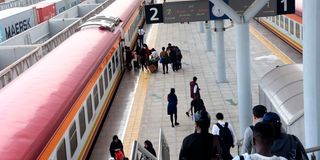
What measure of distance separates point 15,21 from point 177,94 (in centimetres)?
1194

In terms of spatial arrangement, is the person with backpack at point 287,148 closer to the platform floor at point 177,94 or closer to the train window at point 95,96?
the platform floor at point 177,94

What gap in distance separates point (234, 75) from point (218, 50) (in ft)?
5.17

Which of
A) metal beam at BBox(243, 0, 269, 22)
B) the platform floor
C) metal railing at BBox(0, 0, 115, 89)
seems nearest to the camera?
metal beam at BBox(243, 0, 269, 22)

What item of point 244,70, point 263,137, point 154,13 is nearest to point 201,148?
point 263,137

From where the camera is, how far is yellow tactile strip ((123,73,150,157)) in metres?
12.9

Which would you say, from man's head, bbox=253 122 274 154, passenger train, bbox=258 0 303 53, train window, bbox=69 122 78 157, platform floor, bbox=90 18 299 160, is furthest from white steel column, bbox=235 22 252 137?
passenger train, bbox=258 0 303 53

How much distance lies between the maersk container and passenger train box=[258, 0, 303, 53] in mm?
12714

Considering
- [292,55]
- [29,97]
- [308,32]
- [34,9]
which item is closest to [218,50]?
[292,55]

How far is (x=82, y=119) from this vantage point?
1170 cm

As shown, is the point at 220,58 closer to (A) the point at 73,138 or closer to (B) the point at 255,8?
(B) the point at 255,8

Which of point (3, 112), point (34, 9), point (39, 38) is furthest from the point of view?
point (34, 9)

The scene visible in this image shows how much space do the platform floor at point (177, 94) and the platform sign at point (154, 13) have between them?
2.95 metres

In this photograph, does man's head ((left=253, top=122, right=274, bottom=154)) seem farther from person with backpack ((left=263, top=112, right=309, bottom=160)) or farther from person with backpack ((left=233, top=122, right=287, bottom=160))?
person with backpack ((left=263, top=112, right=309, bottom=160))

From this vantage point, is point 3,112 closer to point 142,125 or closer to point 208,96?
point 142,125
